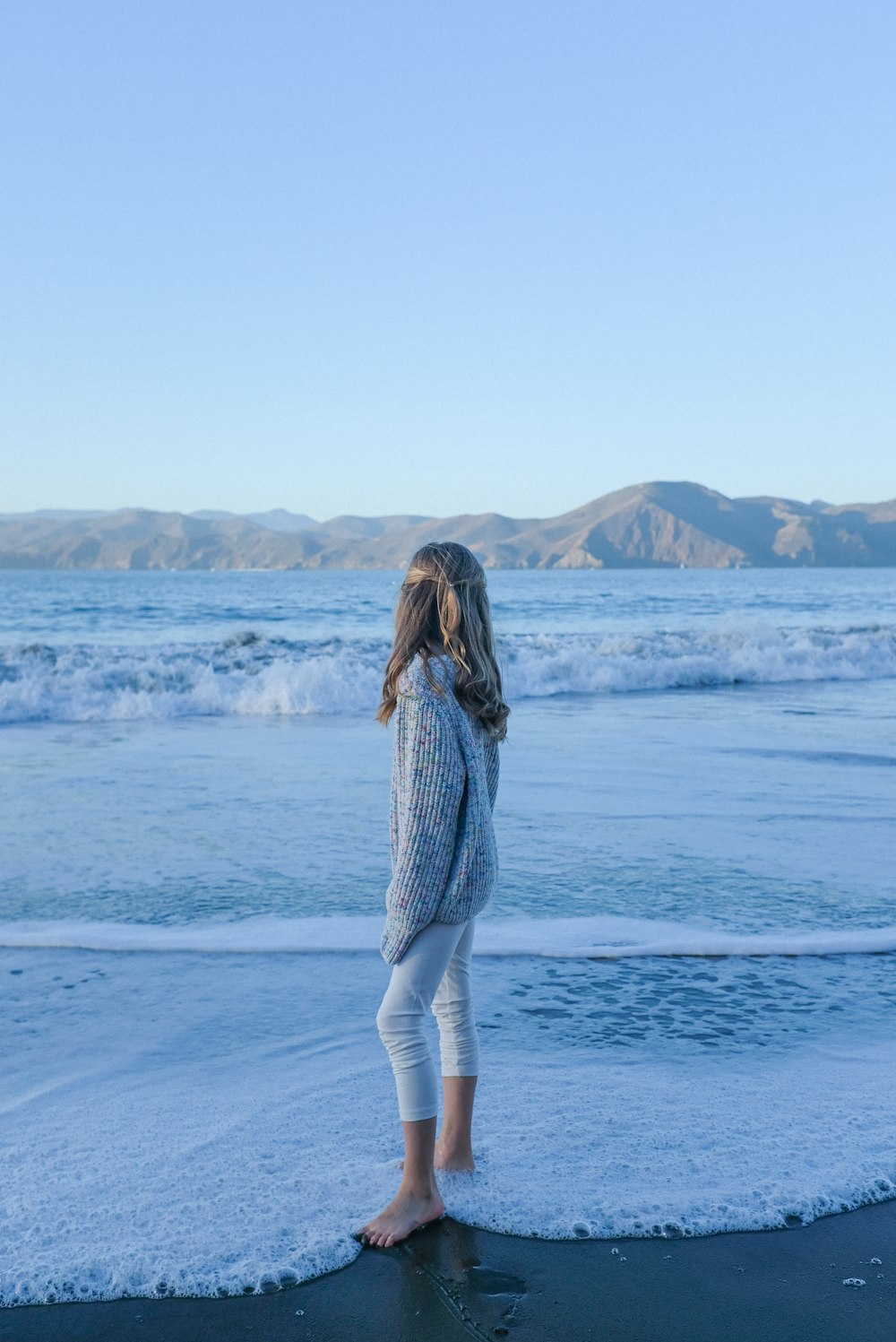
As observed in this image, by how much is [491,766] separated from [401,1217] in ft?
3.83

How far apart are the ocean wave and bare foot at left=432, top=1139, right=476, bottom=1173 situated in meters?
11.9

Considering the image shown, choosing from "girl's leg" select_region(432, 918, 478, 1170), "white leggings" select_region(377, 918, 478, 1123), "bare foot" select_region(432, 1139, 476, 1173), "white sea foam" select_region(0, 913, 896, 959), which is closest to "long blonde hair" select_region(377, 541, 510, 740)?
"white leggings" select_region(377, 918, 478, 1123)

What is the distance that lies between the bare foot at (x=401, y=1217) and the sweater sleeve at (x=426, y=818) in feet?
2.04

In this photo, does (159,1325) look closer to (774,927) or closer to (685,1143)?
(685,1143)

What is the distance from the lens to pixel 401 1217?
9.13 ft

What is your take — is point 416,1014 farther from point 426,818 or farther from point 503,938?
point 503,938

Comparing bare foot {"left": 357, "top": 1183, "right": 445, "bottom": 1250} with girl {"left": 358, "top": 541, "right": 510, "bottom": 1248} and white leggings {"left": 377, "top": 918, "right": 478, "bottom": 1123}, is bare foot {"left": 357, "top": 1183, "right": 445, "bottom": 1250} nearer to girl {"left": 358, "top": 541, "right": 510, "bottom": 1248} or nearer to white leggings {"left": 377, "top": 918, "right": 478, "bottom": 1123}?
→ girl {"left": 358, "top": 541, "right": 510, "bottom": 1248}

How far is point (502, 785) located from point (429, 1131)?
616cm

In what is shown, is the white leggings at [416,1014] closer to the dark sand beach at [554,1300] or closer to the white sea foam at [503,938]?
the dark sand beach at [554,1300]

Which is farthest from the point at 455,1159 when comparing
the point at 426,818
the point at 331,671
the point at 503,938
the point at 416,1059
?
the point at 331,671

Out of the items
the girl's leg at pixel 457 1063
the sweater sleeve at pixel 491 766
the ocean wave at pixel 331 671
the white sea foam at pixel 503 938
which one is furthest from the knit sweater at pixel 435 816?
the ocean wave at pixel 331 671

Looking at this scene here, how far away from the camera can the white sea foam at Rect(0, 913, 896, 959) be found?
5078mm

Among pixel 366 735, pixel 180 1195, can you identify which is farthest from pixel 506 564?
pixel 180 1195

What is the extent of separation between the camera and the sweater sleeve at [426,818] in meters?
2.77
